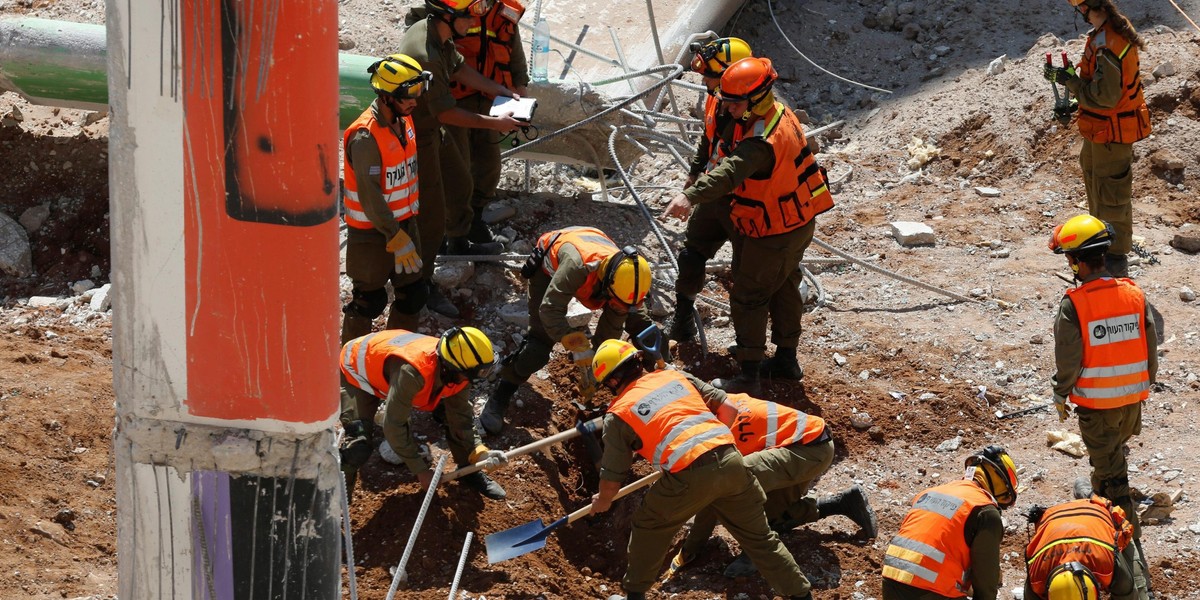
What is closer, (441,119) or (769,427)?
(769,427)

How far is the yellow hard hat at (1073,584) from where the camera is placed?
4.48 meters

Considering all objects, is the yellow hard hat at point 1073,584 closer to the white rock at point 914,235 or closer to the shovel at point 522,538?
the shovel at point 522,538

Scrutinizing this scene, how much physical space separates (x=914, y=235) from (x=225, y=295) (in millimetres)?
7127

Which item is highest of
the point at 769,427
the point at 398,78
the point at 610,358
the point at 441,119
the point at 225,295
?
the point at 225,295

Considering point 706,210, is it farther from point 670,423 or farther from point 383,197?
point 670,423

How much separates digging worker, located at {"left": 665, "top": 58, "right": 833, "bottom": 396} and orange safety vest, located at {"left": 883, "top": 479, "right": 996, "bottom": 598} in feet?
6.88

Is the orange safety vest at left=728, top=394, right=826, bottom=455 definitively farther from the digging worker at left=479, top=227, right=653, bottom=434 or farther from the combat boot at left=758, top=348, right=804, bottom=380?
the combat boot at left=758, top=348, right=804, bottom=380

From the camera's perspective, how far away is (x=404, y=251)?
6000mm

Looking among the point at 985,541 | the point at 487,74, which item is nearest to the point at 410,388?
the point at 985,541

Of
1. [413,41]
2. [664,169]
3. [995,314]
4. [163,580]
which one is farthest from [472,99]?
[163,580]

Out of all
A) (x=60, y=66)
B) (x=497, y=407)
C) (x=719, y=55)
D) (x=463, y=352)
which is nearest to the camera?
(x=463, y=352)

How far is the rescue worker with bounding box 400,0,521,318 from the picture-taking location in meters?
6.46

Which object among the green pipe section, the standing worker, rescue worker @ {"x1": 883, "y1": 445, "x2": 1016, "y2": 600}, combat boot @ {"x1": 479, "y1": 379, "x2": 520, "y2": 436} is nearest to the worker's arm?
rescue worker @ {"x1": 883, "y1": 445, "x2": 1016, "y2": 600}

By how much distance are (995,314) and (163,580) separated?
6.40m
